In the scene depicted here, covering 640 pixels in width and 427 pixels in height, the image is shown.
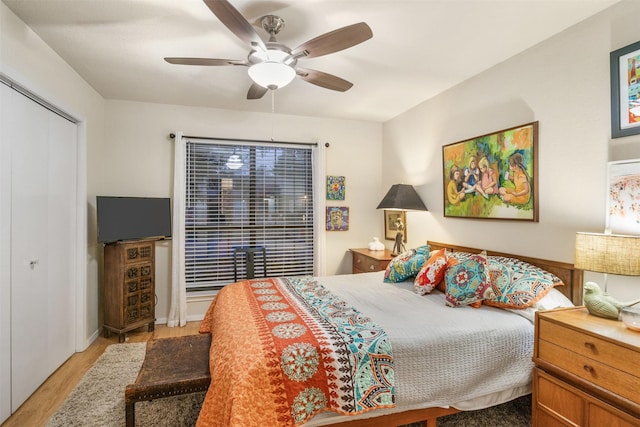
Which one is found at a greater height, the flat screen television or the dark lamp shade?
the dark lamp shade

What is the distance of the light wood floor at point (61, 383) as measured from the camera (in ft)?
6.82

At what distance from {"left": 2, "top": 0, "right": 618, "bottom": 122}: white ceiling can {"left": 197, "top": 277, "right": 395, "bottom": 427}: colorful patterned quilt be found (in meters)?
1.91

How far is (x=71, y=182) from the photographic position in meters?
2.93

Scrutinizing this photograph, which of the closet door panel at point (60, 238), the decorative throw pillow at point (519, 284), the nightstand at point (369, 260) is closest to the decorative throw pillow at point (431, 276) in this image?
the decorative throw pillow at point (519, 284)

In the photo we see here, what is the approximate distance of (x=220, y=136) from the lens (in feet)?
13.0

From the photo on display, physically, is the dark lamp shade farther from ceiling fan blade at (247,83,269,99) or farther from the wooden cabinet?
the wooden cabinet

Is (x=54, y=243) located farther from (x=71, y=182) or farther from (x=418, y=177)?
(x=418, y=177)

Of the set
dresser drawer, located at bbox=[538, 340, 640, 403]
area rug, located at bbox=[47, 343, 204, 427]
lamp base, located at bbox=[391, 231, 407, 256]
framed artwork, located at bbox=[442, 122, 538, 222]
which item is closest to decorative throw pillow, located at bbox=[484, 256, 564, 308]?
dresser drawer, located at bbox=[538, 340, 640, 403]

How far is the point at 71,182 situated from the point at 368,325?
292 centimetres

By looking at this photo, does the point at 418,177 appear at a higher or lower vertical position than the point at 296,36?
lower

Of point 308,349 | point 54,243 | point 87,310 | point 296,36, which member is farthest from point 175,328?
point 296,36

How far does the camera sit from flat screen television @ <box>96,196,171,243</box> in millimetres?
3088

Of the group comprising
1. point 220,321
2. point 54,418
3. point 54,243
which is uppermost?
point 54,243

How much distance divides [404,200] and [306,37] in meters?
1.99
